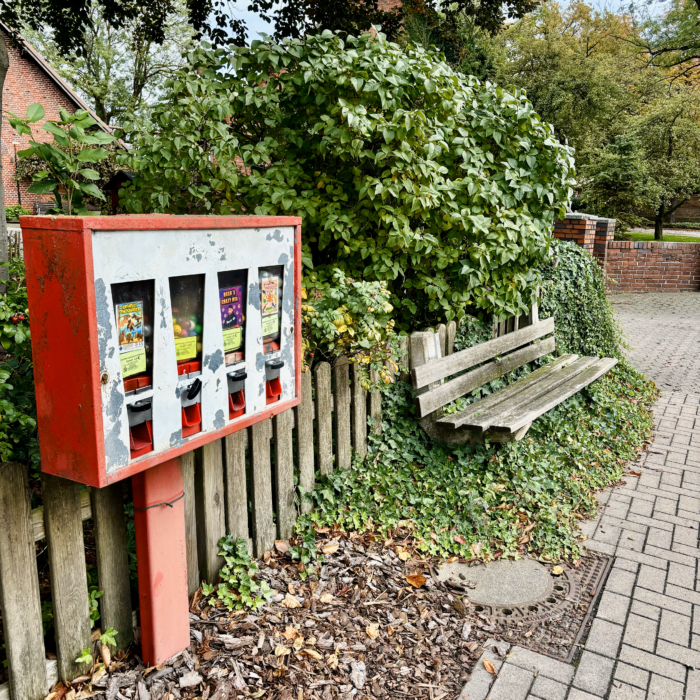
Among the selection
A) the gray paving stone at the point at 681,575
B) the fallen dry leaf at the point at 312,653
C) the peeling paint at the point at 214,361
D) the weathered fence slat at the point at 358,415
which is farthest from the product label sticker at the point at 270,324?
the gray paving stone at the point at 681,575

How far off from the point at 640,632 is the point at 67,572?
→ 2.73 metres

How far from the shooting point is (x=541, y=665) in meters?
2.96

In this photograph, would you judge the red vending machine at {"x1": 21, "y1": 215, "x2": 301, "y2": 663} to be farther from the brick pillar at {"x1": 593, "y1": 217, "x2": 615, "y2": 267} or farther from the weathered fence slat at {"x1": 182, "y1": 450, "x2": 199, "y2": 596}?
the brick pillar at {"x1": 593, "y1": 217, "x2": 615, "y2": 267}

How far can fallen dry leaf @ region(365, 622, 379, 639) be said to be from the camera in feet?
9.93

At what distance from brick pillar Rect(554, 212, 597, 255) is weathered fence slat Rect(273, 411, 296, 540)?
26.5ft

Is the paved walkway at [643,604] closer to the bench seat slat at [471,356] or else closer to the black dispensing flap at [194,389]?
the bench seat slat at [471,356]

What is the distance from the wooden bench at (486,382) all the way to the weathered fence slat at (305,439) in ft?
3.08

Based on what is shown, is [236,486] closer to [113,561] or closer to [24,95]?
[113,561]

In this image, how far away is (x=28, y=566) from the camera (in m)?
2.27

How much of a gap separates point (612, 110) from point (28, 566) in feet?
83.4

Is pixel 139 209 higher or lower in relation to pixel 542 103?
lower

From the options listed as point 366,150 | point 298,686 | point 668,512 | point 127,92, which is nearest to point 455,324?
point 366,150

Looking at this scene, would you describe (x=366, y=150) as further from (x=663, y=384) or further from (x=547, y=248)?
(x=663, y=384)

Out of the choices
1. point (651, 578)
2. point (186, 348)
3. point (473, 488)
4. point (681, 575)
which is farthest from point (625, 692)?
point (186, 348)
